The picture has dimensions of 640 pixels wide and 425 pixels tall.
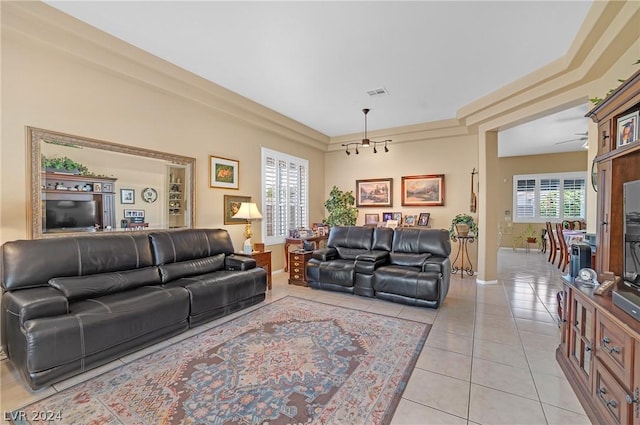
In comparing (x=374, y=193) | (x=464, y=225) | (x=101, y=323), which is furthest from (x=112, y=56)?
(x=464, y=225)

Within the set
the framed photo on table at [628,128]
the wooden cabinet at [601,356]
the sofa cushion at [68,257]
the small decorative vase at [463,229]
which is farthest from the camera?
the small decorative vase at [463,229]

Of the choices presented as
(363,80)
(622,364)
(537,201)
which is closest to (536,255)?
(537,201)

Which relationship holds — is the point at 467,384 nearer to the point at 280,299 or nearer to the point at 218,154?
the point at 280,299

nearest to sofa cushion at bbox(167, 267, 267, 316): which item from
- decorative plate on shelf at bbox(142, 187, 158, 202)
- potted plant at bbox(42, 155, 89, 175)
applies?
decorative plate on shelf at bbox(142, 187, 158, 202)

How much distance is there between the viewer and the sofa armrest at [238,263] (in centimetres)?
405

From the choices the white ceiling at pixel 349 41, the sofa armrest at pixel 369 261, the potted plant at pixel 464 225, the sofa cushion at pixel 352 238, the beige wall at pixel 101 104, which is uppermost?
the white ceiling at pixel 349 41

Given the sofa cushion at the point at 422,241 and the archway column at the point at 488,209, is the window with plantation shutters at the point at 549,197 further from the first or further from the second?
the sofa cushion at the point at 422,241

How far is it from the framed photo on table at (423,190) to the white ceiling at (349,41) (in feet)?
6.29

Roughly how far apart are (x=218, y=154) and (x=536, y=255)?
884cm

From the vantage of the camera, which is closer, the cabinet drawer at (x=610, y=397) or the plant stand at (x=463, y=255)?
the cabinet drawer at (x=610, y=397)

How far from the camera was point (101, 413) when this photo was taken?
190cm

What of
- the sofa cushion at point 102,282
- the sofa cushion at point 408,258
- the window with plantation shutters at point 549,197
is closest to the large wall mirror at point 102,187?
the sofa cushion at point 102,282

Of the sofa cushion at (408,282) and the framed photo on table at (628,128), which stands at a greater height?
the framed photo on table at (628,128)

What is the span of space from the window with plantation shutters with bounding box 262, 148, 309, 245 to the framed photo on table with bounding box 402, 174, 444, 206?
7.50 feet
